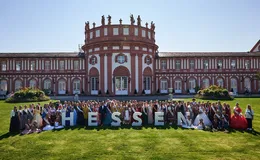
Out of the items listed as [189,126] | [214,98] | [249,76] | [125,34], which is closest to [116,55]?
[125,34]

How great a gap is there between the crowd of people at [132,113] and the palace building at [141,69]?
17.0 m

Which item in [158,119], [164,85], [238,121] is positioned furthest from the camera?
[164,85]

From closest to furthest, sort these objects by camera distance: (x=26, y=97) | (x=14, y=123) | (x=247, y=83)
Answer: (x=14, y=123)
(x=26, y=97)
(x=247, y=83)

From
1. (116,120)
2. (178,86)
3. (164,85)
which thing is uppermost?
(164,85)

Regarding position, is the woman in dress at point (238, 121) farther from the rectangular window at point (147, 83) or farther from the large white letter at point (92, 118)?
the rectangular window at point (147, 83)

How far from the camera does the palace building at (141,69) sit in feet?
102

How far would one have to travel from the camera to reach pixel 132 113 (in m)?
13.0

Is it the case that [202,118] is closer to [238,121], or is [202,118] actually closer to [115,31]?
[238,121]

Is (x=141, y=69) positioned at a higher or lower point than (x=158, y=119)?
higher

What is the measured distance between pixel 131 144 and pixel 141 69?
2212 centimetres

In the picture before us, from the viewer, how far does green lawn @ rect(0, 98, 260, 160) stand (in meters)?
7.71

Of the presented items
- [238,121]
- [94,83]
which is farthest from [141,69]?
[238,121]

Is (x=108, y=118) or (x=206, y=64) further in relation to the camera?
(x=206, y=64)

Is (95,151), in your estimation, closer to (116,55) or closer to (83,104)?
(83,104)
